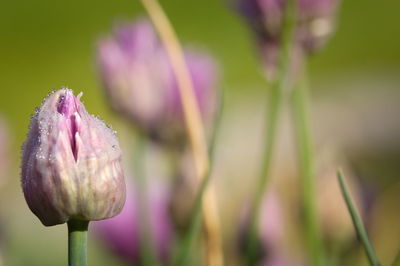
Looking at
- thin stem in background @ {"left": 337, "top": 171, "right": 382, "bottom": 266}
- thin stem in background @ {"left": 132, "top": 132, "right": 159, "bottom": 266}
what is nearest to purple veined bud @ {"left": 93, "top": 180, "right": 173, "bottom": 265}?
thin stem in background @ {"left": 132, "top": 132, "right": 159, "bottom": 266}

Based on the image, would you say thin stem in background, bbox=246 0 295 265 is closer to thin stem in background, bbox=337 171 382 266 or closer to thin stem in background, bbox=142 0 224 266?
thin stem in background, bbox=142 0 224 266

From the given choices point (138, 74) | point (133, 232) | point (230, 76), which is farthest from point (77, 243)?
point (230, 76)

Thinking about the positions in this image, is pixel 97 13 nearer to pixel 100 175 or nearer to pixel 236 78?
pixel 236 78

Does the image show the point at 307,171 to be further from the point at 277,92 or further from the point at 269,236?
the point at 269,236

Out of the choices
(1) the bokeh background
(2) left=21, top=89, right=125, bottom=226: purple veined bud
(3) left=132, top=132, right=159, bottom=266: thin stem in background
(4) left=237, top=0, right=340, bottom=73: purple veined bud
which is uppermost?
(1) the bokeh background

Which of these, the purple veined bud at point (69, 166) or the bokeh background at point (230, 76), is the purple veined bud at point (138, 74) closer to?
the purple veined bud at point (69, 166)
